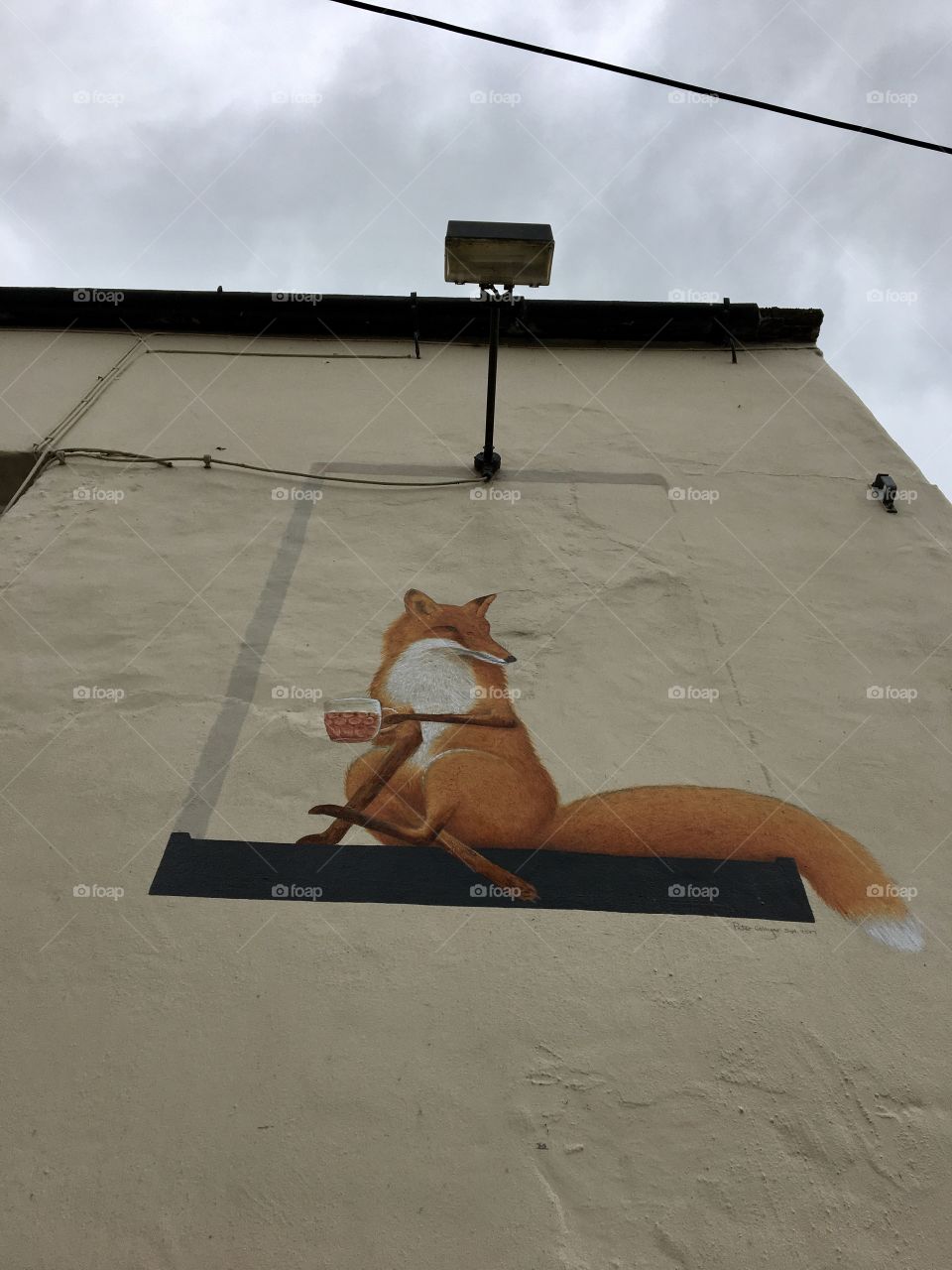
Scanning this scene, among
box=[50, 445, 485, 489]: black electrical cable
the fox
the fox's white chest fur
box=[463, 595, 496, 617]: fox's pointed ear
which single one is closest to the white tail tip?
the fox

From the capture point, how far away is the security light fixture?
4113 millimetres

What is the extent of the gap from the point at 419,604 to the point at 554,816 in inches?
49.2

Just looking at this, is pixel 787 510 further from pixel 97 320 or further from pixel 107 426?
pixel 97 320

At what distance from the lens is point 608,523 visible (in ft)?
15.4

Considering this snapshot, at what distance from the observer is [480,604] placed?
4.14 meters

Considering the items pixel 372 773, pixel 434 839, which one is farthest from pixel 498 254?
pixel 434 839

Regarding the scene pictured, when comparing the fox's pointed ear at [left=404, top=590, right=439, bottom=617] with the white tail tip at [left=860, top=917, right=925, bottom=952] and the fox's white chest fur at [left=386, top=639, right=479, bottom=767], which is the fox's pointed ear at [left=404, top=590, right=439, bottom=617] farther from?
the white tail tip at [left=860, top=917, right=925, bottom=952]

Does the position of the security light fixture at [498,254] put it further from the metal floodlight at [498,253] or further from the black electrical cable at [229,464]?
the black electrical cable at [229,464]

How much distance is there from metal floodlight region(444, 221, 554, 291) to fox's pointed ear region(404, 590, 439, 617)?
4.47 feet

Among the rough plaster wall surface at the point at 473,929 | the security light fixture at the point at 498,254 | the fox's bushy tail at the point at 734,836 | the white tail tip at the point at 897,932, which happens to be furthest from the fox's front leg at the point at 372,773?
the security light fixture at the point at 498,254

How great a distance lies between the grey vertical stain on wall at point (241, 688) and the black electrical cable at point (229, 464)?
35 cm

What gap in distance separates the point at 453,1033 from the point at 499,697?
1378 mm

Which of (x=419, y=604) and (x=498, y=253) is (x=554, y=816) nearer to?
(x=419, y=604)

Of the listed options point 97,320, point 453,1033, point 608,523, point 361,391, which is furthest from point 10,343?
point 453,1033
